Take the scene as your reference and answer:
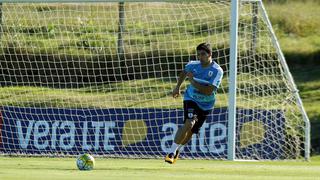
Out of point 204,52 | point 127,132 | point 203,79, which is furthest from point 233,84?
point 127,132

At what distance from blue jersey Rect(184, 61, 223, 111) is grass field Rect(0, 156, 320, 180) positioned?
1051mm

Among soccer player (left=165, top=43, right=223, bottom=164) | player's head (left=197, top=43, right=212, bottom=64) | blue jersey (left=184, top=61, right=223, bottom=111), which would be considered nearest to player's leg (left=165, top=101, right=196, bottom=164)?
soccer player (left=165, top=43, right=223, bottom=164)

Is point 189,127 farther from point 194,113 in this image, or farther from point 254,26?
point 254,26

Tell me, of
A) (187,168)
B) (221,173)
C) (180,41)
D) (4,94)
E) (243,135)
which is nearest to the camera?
(221,173)

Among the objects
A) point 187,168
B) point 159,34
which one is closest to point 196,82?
point 187,168

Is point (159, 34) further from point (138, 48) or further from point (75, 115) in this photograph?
point (75, 115)

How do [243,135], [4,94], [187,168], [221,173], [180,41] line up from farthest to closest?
[180,41]
[4,94]
[243,135]
[187,168]
[221,173]

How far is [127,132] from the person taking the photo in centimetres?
1861

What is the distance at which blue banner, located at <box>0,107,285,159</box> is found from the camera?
712 inches

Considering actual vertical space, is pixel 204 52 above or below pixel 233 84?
above

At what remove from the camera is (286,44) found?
1246 inches

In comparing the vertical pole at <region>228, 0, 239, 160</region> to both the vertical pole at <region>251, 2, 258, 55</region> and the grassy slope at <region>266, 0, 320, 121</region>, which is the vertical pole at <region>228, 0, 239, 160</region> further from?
the grassy slope at <region>266, 0, 320, 121</region>

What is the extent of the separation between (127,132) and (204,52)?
14.3 feet

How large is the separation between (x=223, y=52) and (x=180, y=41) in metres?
1.66
